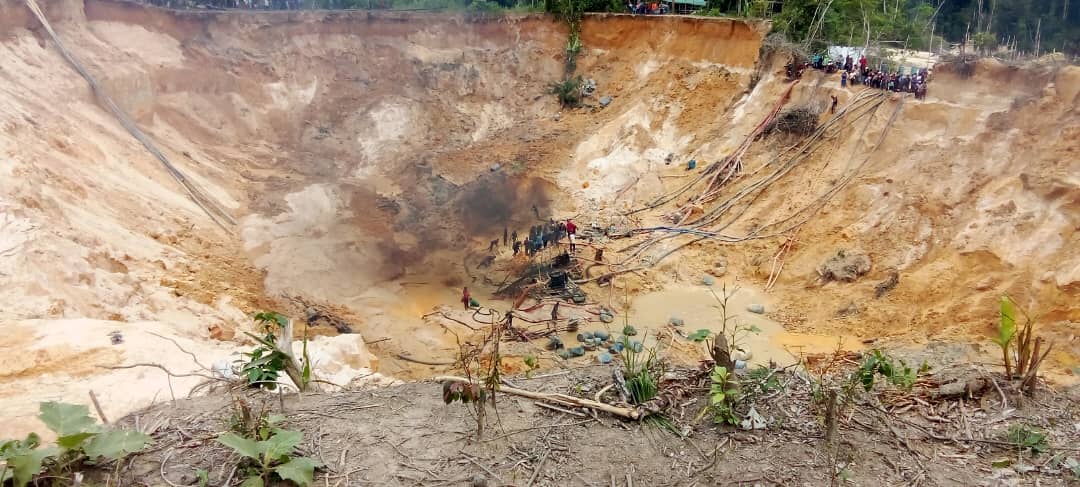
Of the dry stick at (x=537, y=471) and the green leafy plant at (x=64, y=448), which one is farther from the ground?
the green leafy plant at (x=64, y=448)

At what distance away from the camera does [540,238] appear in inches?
669

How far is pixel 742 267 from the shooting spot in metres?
16.1

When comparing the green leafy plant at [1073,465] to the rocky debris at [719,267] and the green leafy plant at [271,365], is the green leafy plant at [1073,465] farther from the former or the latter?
the rocky debris at [719,267]

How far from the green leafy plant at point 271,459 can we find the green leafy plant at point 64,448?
2.20 ft

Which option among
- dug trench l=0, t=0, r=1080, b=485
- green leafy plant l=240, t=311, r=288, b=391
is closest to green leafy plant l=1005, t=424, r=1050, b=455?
dug trench l=0, t=0, r=1080, b=485

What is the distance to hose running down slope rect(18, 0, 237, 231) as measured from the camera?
58.0ft

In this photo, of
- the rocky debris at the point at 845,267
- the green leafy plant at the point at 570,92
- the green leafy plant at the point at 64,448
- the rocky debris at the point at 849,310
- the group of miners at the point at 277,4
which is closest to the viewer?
the green leafy plant at the point at 64,448

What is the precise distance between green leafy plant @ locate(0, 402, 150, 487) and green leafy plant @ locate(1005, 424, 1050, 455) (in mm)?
6435

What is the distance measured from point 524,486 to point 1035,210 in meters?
12.6

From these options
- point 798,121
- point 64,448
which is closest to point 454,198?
point 798,121

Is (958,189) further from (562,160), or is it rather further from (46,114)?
(46,114)

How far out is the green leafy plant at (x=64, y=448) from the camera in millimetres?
3900

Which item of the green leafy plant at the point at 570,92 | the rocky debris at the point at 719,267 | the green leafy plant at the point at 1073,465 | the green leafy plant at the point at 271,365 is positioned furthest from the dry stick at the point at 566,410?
the green leafy plant at the point at 570,92

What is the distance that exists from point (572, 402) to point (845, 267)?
1122 centimetres
